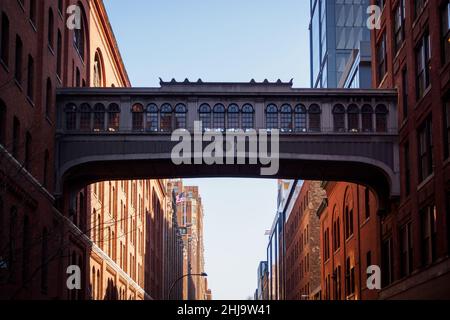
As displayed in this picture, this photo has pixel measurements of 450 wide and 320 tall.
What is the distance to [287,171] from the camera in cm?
4966

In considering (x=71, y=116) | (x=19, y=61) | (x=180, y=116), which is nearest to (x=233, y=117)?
(x=180, y=116)

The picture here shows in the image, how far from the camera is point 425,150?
132 ft

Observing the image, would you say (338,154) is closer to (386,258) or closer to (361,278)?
(386,258)

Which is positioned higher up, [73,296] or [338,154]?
[338,154]

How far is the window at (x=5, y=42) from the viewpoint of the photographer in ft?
114

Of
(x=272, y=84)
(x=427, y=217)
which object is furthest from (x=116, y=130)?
(x=427, y=217)

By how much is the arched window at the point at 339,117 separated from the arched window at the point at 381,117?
173cm

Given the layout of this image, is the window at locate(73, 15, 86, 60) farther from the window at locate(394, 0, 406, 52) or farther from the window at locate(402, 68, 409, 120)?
the window at locate(402, 68, 409, 120)

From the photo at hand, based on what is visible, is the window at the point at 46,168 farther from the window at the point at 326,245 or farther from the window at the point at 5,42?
the window at the point at 326,245

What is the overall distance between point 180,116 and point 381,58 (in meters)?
12.9

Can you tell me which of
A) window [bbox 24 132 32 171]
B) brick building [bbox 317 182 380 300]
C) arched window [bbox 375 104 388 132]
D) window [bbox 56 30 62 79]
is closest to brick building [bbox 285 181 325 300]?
brick building [bbox 317 182 380 300]

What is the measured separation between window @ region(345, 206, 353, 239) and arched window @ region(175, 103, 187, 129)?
19583mm

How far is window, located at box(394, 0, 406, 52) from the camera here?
44656mm

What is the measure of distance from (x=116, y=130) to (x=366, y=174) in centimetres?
1360
